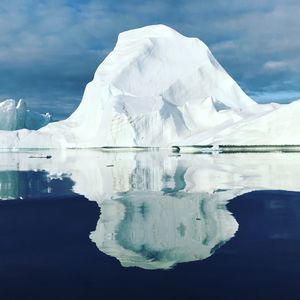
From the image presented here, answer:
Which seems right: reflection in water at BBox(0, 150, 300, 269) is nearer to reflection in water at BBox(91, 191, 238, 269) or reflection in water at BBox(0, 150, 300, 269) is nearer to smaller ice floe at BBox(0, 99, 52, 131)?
reflection in water at BBox(91, 191, 238, 269)

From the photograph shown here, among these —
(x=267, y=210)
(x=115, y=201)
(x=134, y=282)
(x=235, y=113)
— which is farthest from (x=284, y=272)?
(x=235, y=113)

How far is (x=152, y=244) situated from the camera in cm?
730

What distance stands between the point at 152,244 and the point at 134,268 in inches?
48.1

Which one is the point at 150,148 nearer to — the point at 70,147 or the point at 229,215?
the point at 70,147

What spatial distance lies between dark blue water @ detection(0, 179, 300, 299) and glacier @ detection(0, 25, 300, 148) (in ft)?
129

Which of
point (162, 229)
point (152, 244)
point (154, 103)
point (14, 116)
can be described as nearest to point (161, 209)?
point (162, 229)

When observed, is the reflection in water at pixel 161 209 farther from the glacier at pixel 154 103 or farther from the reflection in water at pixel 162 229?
the glacier at pixel 154 103

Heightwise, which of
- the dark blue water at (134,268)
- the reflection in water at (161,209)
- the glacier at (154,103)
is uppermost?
the glacier at (154,103)

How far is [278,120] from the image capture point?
148 feet

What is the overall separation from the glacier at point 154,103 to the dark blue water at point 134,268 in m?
39.2

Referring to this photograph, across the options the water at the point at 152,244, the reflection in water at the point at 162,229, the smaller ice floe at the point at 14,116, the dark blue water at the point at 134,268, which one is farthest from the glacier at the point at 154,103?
the dark blue water at the point at 134,268

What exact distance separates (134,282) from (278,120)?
42.0 m

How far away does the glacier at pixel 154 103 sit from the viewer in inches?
2242

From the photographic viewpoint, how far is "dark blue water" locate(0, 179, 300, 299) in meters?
5.19
